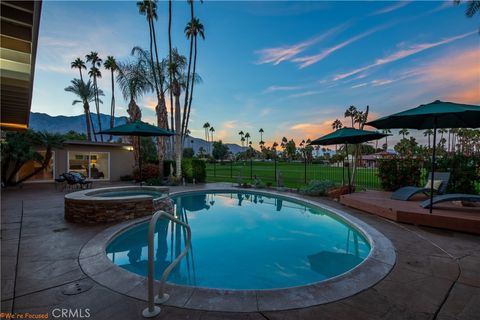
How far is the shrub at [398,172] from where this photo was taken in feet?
27.8

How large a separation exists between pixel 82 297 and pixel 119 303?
0.52 m

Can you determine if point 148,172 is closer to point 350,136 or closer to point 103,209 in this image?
point 103,209

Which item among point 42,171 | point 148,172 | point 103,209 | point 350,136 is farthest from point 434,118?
point 42,171

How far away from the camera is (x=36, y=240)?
4.43m

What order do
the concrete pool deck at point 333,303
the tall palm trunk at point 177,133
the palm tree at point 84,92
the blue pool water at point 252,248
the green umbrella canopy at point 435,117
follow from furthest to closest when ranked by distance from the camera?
the palm tree at point 84,92
the tall palm trunk at point 177,133
the green umbrella canopy at point 435,117
the blue pool water at point 252,248
the concrete pool deck at point 333,303

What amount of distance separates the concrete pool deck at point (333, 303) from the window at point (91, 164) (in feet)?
41.4

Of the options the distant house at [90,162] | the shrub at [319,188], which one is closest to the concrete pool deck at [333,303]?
the shrub at [319,188]

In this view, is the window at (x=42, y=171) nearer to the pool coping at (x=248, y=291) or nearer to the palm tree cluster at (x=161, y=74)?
the palm tree cluster at (x=161, y=74)

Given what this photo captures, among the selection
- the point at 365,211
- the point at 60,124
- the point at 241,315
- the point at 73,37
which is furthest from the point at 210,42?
the point at 60,124

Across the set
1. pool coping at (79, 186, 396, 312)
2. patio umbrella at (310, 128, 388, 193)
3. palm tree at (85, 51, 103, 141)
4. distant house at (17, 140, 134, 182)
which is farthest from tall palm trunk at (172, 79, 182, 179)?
palm tree at (85, 51, 103, 141)

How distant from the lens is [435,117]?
4.76m

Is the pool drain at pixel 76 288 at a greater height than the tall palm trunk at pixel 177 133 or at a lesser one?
lesser

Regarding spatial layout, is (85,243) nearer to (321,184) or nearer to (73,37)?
(321,184)

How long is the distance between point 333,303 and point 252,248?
8.87 ft
